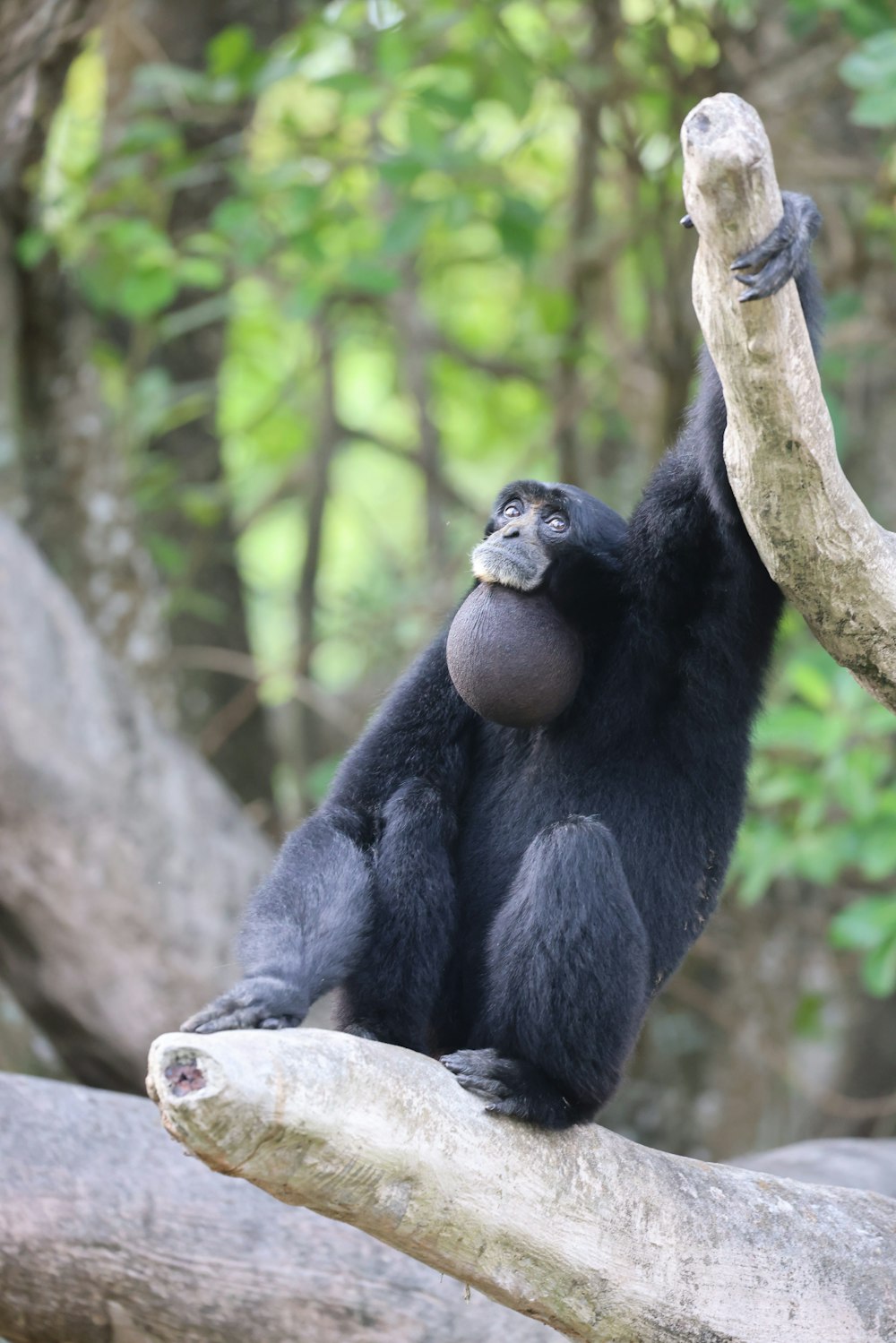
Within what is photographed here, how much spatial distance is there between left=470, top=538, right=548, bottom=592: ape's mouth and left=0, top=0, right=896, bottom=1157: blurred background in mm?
1942

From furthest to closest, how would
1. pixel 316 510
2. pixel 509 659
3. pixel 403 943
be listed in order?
pixel 316 510 < pixel 403 943 < pixel 509 659

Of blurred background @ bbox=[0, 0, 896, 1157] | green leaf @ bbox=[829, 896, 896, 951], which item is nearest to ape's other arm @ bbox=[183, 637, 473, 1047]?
blurred background @ bbox=[0, 0, 896, 1157]

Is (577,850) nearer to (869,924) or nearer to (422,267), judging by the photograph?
Answer: (869,924)

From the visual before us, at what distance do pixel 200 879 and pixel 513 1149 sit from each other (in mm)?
3430

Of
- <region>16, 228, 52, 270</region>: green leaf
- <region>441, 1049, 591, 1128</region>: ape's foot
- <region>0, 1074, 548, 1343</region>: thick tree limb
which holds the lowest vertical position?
<region>0, 1074, 548, 1343</region>: thick tree limb

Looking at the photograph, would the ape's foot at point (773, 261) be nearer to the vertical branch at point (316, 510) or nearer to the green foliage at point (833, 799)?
the green foliage at point (833, 799)

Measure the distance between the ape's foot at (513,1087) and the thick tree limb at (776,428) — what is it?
1.21 m

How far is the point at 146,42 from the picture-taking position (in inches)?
295

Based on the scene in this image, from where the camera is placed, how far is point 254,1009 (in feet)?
9.58

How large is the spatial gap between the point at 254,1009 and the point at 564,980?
2.53ft

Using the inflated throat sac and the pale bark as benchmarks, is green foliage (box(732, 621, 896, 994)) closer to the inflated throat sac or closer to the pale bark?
the inflated throat sac

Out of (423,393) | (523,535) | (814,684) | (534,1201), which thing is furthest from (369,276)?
(534,1201)

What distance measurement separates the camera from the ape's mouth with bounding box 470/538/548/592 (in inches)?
144

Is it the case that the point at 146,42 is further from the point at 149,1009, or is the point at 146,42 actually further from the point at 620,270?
the point at 149,1009
